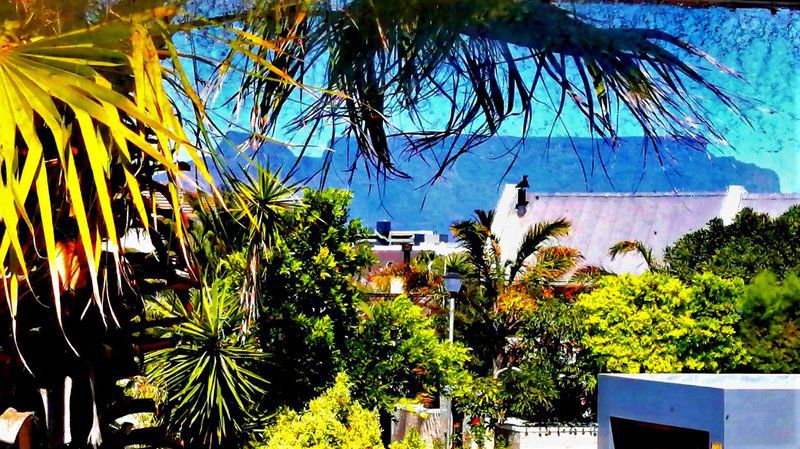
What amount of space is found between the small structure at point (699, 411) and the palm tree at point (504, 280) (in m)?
1.13

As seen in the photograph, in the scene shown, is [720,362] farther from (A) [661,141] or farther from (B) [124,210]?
(B) [124,210]

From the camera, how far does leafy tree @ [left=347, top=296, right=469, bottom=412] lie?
14.7ft

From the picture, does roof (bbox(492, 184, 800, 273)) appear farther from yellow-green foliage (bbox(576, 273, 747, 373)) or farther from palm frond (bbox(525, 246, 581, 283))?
yellow-green foliage (bbox(576, 273, 747, 373))

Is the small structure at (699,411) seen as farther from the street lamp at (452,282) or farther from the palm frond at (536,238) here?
the street lamp at (452,282)

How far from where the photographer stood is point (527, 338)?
6.23 metres

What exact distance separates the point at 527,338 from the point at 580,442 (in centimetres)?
121

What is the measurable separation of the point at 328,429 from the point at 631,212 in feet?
5.31

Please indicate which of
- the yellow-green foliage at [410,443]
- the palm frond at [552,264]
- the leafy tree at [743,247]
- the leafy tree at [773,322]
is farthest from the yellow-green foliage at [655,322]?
the yellow-green foliage at [410,443]

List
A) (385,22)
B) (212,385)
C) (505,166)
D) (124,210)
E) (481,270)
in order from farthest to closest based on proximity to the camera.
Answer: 1. (481,270)
2. (212,385)
3. (505,166)
4. (385,22)
5. (124,210)

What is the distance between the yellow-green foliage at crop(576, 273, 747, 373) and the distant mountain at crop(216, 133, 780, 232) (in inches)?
97.5

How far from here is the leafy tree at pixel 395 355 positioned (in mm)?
4488

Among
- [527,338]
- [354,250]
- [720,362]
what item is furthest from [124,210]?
[527,338]

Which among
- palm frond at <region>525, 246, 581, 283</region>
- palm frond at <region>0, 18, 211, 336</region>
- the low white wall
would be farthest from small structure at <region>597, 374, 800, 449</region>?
palm frond at <region>0, 18, 211, 336</region>

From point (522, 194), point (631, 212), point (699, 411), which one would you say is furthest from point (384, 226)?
point (699, 411)
